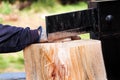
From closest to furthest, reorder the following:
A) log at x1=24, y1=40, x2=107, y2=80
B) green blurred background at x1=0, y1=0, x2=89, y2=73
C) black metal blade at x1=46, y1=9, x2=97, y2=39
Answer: log at x1=24, y1=40, x2=107, y2=80
black metal blade at x1=46, y1=9, x2=97, y2=39
green blurred background at x1=0, y1=0, x2=89, y2=73

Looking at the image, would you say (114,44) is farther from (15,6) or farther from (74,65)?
(15,6)

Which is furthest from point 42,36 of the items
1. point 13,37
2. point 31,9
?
point 31,9

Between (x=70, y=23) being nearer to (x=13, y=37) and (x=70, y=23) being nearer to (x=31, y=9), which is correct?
(x=13, y=37)

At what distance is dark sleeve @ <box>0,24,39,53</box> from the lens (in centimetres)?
324

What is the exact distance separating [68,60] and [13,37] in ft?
1.35

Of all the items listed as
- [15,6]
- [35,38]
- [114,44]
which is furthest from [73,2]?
[35,38]

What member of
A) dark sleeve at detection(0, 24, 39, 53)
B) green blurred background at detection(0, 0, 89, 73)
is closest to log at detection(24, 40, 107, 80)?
dark sleeve at detection(0, 24, 39, 53)

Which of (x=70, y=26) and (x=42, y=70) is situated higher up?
(x=70, y=26)

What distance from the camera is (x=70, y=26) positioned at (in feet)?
11.2

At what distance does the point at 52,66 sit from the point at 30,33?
0.28 meters

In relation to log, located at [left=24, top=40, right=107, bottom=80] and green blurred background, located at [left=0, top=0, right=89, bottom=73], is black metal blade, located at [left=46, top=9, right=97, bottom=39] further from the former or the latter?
green blurred background, located at [left=0, top=0, right=89, bottom=73]

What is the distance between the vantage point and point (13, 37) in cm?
325

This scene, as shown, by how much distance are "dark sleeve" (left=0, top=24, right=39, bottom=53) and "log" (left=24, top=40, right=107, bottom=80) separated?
0.08m

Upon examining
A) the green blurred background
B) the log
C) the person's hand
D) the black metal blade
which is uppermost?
the black metal blade
